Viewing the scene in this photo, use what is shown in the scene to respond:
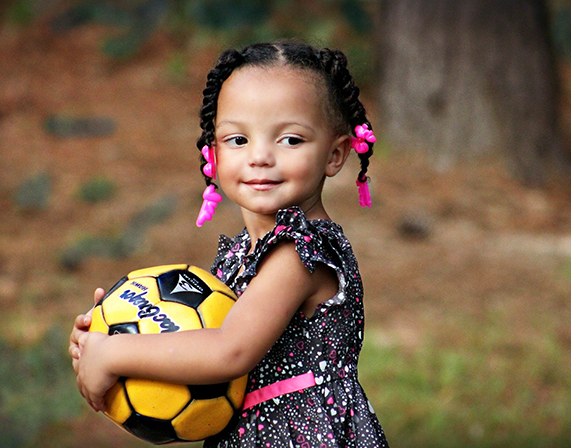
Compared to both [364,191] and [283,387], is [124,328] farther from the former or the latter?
[364,191]

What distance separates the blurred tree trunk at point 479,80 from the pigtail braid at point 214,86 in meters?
5.44

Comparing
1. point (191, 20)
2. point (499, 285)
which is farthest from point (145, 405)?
point (191, 20)

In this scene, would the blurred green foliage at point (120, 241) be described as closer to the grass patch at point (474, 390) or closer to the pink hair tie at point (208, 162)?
the grass patch at point (474, 390)

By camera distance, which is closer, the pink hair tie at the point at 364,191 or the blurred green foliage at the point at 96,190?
the pink hair tie at the point at 364,191

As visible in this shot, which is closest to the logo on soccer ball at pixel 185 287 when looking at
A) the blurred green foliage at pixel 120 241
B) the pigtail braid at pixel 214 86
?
the pigtail braid at pixel 214 86

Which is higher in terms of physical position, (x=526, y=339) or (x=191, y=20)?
(x=191, y=20)

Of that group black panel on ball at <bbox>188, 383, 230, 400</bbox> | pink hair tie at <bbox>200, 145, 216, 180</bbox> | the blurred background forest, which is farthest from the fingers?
the blurred background forest

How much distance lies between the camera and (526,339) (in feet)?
18.7

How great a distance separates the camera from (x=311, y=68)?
2.47 m

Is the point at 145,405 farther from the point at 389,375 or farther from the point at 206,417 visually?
the point at 389,375

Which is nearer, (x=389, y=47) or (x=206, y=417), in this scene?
(x=206, y=417)

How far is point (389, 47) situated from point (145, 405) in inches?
250

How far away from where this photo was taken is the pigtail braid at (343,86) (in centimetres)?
250

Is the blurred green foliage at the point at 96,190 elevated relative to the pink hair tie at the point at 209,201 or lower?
elevated
